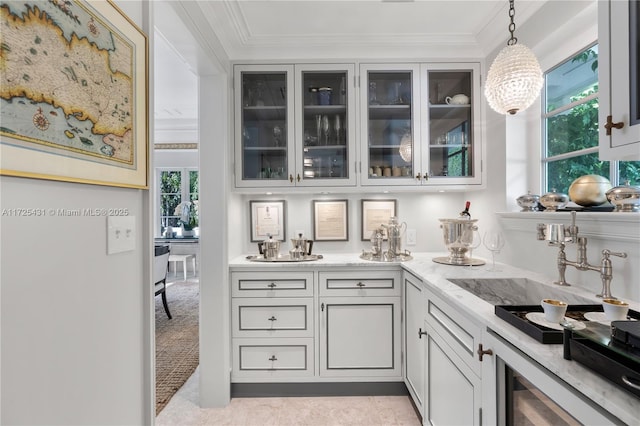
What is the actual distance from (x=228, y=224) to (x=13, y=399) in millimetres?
1458

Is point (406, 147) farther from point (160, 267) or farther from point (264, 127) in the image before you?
point (160, 267)

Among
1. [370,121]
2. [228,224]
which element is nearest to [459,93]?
[370,121]

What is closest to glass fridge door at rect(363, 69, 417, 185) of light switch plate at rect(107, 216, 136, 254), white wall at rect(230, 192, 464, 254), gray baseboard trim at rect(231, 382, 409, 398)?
white wall at rect(230, 192, 464, 254)

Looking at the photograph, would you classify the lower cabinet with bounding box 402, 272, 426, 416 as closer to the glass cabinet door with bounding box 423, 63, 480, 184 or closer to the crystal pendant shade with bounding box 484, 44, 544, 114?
the glass cabinet door with bounding box 423, 63, 480, 184

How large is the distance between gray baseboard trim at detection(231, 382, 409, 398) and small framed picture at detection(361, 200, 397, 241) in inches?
43.9

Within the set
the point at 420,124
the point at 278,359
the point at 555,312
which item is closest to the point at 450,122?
the point at 420,124

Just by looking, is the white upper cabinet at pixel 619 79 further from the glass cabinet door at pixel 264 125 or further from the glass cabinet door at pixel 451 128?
the glass cabinet door at pixel 264 125

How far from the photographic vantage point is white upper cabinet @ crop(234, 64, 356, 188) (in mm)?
2174

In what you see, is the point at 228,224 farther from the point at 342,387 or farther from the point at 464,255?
the point at 464,255

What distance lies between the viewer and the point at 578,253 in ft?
4.40

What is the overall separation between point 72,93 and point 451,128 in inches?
89.7

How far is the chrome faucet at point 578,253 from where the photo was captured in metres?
1.17

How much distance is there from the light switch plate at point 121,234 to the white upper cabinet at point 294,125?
1204 millimetres

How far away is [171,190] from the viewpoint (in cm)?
607
